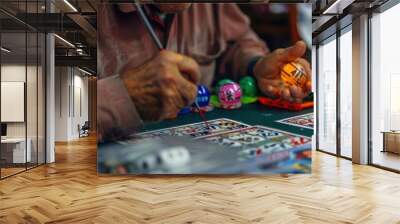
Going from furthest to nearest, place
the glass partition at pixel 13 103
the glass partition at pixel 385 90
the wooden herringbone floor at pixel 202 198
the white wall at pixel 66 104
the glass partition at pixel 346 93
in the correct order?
the white wall at pixel 66 104 < the glass partition at pixel 346 93 < the glass partition at pixel 385 90 < the glass partition at pixel 13 103 < the wooden herringbone floor at pixel 202 198

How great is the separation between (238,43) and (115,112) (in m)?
2.44

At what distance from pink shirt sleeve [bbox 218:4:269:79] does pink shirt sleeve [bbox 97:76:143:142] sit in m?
1.72

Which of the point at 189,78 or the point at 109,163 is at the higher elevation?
the point at 189,78

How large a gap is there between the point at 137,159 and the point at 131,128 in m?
0.55

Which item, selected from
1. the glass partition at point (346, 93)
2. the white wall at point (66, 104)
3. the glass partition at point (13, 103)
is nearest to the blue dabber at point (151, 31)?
the glass partition at point (13, 103)

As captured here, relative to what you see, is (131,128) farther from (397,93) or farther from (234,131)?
(397,93)

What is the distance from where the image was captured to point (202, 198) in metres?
4.92

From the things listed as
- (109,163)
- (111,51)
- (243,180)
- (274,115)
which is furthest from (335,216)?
(111,51)

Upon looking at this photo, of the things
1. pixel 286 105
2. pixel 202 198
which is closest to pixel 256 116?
pixel 286 105

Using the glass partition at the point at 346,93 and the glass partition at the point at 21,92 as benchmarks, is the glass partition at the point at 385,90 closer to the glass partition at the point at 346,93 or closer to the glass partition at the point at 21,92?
the glass partition at the point at 346,93

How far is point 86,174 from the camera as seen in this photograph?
6.97m

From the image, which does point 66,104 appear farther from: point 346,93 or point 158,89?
point 346,93

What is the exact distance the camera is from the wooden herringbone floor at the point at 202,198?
13.1ft

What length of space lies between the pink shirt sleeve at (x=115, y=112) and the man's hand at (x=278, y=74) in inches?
88.8
